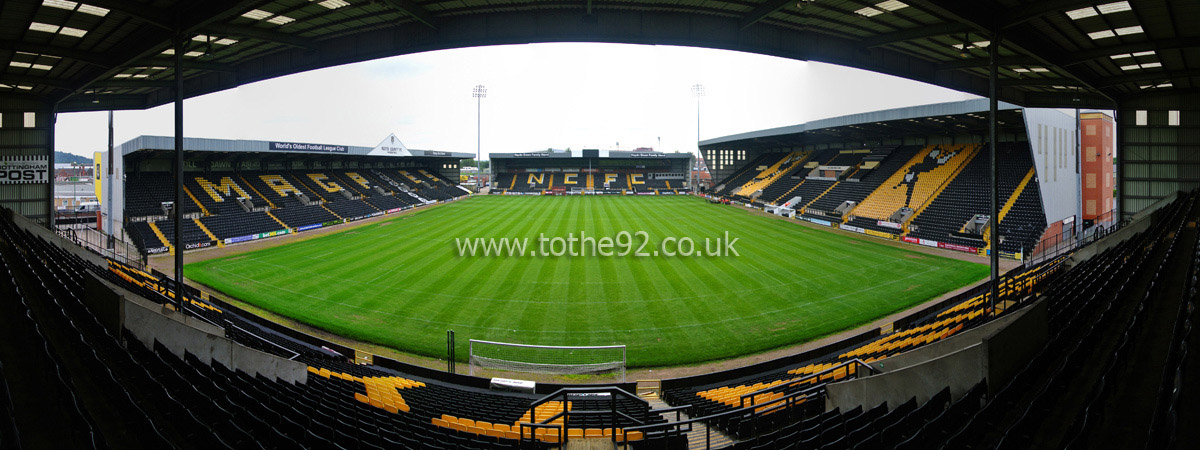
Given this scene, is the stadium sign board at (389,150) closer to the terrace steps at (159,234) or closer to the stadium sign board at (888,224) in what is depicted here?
the terrace steps at (159,234)

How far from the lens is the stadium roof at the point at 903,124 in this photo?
30.1 m

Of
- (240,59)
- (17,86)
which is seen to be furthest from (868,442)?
(17,86)

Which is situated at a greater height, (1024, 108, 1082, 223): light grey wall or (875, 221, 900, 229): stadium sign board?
(1024, 108, 1082, 223): light grey wall

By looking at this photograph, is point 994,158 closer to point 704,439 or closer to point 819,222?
point 704,439

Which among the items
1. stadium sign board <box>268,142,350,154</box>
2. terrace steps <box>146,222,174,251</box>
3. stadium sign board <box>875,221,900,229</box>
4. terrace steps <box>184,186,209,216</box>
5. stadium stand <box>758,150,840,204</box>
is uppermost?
stadium sign board <box>268,142,350,154</box>

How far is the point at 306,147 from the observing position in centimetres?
4447

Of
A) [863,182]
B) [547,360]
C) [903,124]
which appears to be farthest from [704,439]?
[863,182]

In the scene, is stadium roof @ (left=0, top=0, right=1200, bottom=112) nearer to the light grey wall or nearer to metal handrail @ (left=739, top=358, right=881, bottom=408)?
metal handrail @ (left=739, top=358, right=881, bottom=408)

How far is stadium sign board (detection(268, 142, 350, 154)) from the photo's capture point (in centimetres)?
4167

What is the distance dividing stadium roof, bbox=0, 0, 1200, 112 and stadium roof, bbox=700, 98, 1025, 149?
14065mm

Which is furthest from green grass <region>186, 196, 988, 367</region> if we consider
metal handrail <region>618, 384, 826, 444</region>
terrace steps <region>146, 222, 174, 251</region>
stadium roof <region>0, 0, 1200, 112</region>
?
stadium roof <region>0, 0, 1200, 112</region>

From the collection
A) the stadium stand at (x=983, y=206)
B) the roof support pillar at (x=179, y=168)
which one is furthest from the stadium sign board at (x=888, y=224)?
the roof support pillar at (x=179, y=168)

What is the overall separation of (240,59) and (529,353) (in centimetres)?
1211

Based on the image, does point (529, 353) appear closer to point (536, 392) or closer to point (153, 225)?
point (536, 392)
